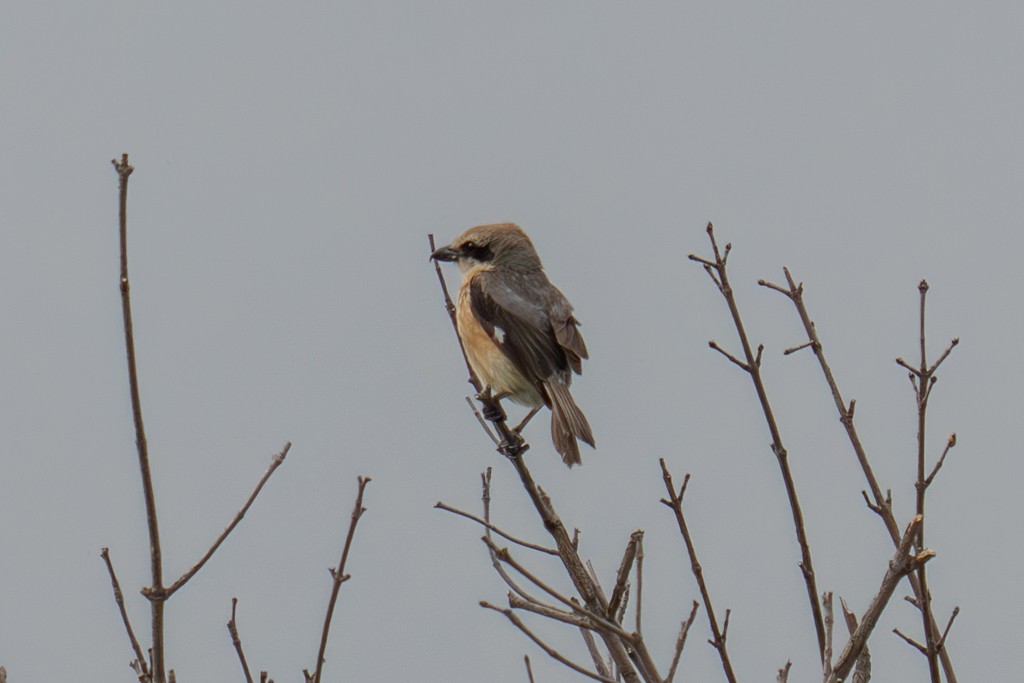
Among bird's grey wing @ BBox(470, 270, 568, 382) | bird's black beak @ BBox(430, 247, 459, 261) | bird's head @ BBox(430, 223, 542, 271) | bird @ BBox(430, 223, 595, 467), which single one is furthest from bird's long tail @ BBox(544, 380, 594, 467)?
bird's black beak @ BBox(430, 247, 459, 261)

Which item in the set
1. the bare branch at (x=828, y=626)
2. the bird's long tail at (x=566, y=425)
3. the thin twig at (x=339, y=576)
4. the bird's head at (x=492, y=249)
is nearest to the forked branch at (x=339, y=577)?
the thin twig at (x=339, y=576)

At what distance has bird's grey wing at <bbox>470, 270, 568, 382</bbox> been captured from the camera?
255 inches

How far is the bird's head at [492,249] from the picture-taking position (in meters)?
7.39

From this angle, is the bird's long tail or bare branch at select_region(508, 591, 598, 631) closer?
bare branch at select_region(508, 591, 598, 631)

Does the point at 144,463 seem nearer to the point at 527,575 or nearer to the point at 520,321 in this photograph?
the point at 527,575

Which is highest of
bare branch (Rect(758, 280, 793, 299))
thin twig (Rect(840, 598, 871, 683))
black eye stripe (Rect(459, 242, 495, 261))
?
black eye stripe (Rect(459, 242, 495, 261))

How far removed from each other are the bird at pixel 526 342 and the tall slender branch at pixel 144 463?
3.43 m

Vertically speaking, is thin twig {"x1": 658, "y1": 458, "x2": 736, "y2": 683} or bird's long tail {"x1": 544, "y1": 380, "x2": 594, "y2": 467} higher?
bird's long tail {"x1": 544, "y1": 380, "x2": 594, "y2": 467}

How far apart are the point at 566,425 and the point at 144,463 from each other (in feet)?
11.8

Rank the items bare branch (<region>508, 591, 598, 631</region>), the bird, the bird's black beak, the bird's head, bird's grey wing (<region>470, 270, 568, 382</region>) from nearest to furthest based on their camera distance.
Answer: bare branch (<region>508, 591, 598, 631</region>) < the bird < bird's grey wing (<region>470, 270, 568, 382</region>) < the bird's head < the bird's black beak

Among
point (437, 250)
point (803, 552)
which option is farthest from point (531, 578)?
point (437, 250)

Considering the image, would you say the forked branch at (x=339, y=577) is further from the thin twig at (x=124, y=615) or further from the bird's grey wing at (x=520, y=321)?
the bird's grey wing at (x=520, y=321)

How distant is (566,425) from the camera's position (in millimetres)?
6102

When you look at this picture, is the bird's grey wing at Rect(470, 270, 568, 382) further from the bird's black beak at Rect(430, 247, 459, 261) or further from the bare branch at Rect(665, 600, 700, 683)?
the bare branch at Rect(665, 600, 700, 683)
